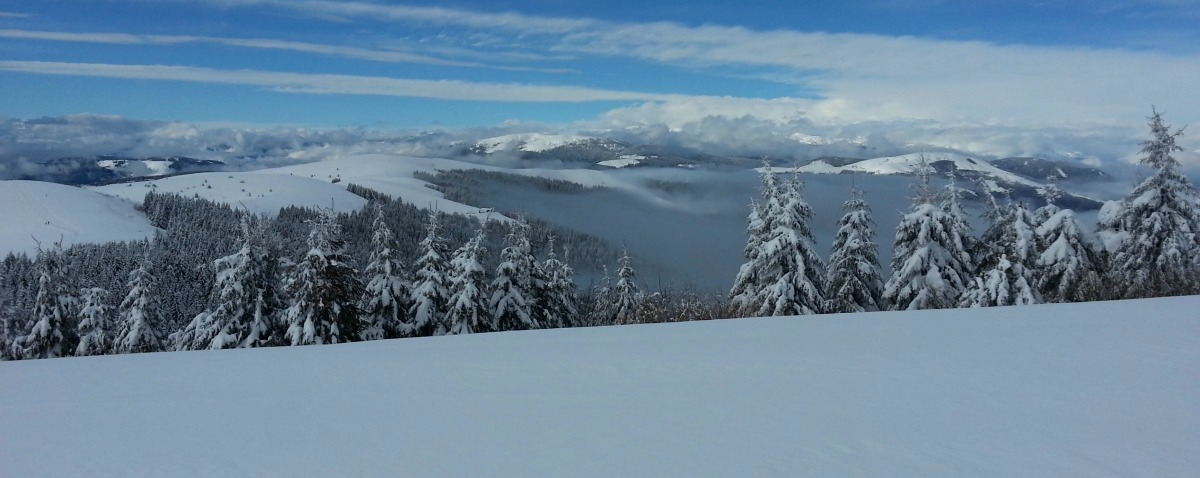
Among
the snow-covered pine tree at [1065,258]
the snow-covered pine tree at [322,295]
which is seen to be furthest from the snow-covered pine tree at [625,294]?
the snow-covered pine tree at [1065,258]

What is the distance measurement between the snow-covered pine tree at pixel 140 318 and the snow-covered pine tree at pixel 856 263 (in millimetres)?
30530

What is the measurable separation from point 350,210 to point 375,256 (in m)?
180

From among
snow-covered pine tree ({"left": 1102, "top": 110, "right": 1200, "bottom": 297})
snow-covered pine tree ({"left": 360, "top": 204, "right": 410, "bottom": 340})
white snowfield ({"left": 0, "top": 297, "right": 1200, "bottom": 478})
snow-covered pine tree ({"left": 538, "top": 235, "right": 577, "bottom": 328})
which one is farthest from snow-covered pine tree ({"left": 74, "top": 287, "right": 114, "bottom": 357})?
snow-covered pine tree ({"left": 1102, "top": 110, "right": 1200, "bottom": 297})

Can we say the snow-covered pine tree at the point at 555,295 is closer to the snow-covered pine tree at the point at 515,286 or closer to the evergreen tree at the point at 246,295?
the snow-covered pine tree at the point at 515,286

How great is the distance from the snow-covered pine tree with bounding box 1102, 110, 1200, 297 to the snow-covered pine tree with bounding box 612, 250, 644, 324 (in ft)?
74.7

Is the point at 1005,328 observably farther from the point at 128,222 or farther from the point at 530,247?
the point at 128,222

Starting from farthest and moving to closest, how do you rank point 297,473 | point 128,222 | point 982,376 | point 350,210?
point 350,210 → point 128,222 → point 982,376 → point 297,473

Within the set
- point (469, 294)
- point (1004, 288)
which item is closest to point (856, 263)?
point (1004, 288)

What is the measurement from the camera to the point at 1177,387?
6051mm

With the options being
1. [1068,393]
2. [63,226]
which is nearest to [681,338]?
[1068,393]

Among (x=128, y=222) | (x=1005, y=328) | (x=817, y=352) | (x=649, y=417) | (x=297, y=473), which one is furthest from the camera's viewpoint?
(x=128, y=222)

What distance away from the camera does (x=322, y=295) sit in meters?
23.8

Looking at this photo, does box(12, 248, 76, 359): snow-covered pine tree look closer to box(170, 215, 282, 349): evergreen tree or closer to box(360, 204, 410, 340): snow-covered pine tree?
box(170, 215, 282, 349): evergreen tree

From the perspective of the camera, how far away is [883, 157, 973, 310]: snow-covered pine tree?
2442 cm
